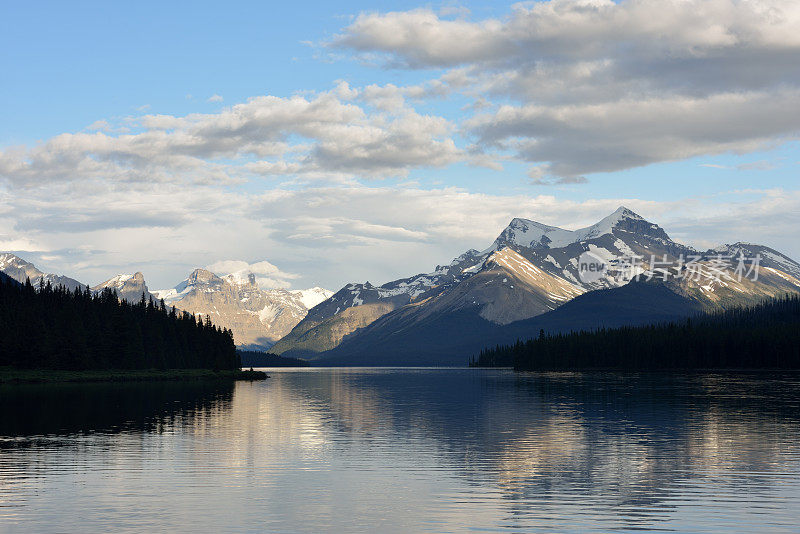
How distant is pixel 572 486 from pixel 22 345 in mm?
159425

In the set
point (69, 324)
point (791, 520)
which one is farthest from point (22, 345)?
point (791, 520)

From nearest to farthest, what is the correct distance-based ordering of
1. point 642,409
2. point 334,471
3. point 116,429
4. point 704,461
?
point 334,471
point 704,461
point 116,429
point 642,409

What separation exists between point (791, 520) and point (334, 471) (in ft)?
87.0

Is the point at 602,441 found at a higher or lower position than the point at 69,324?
lower

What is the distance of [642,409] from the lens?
105125 mm

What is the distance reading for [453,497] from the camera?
42.2 meters

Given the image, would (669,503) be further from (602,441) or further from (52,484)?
(52,484)

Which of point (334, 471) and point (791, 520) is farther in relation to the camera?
point (334, 471)

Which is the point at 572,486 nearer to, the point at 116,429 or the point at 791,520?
the point at 791,520

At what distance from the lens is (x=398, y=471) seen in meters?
51.4

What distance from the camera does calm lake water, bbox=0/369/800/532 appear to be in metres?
36.7

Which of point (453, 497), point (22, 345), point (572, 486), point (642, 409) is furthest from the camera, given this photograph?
point (22, 345)

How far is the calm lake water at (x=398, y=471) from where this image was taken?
36.7 metres

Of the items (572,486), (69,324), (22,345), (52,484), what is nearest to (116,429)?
(52,484)
